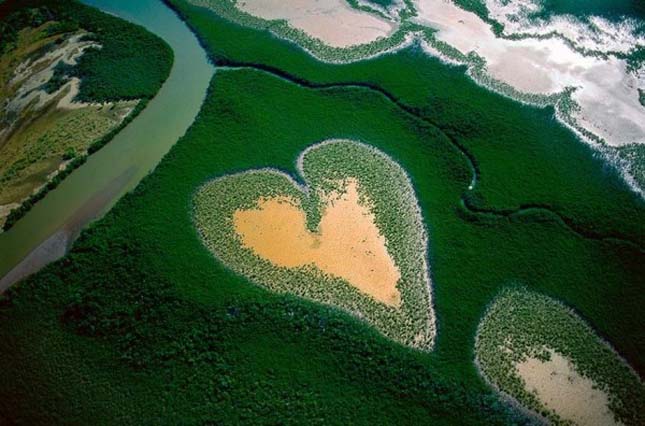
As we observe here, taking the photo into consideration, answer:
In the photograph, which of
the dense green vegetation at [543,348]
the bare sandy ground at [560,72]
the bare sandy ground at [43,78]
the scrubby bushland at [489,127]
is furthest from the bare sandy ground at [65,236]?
the bare sandy ground at [560,72]

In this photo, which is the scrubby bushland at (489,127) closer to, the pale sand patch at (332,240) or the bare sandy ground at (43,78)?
the pale sand patch at (332,240)

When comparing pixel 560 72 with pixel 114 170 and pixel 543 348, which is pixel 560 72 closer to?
pixel 543 348

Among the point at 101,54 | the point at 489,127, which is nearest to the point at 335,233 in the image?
the point at 489,127

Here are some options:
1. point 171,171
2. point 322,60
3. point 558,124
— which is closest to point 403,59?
point 322,60

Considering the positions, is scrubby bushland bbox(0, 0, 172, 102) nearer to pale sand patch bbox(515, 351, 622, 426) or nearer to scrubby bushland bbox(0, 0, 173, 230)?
scrubby bushland bbox(0, 0, 173, 230)

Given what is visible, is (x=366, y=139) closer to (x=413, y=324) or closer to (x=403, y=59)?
(x=403, y=59)
